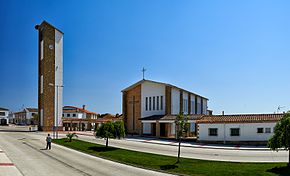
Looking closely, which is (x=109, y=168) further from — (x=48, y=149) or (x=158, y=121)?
(x=158, y=121)

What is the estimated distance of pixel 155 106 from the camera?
5844 centimetres

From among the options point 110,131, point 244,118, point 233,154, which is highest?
point 244,118

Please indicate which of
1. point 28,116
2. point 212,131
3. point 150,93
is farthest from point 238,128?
point 28,116

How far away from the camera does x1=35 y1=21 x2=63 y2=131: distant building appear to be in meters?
70.2

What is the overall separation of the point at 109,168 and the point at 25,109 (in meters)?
127

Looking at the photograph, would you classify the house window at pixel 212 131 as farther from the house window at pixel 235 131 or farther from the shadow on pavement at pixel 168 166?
the shadow on pavement at pixel 168 166

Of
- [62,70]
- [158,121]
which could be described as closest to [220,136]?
[158,121]

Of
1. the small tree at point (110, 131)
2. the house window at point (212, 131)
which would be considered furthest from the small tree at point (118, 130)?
the house window at point (212, 131)

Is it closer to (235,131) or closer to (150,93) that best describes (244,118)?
(235,131)

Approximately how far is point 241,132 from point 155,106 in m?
21.6

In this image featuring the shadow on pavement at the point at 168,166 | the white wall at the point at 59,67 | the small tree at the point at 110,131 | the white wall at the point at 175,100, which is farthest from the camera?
the white wall at the point at 59,67

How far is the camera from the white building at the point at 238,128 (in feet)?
126

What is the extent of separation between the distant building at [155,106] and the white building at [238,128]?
884 centimetres

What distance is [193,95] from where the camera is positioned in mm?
65625
